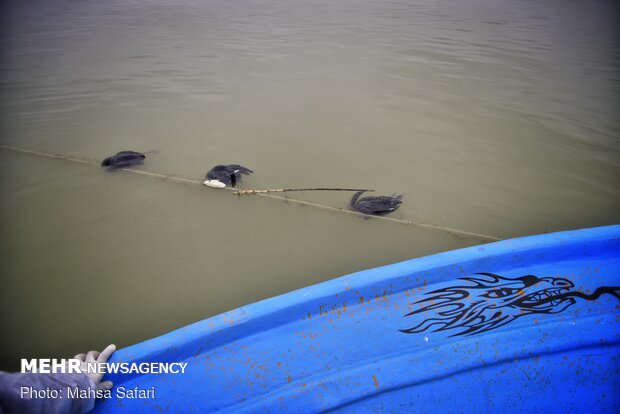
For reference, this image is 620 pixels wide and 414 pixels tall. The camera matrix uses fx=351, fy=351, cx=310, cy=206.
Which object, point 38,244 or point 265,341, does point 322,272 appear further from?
point 38,244

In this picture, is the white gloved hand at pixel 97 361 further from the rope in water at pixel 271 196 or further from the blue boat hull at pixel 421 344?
the rope in water at pixel 271 196

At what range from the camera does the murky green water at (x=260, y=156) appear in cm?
263

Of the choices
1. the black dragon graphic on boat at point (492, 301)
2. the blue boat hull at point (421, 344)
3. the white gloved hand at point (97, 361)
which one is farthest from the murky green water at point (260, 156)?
the black dragon graphic on boat at point (492, 301)

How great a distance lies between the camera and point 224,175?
3502 mm

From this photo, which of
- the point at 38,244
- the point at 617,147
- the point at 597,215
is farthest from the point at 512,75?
the point at 38,244

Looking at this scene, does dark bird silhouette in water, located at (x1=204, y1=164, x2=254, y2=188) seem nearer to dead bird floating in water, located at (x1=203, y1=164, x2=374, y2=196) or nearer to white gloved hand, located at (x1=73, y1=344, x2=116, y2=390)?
dead bird floating in water, located at (x1=203, y1=164, x2=374, y2=196)

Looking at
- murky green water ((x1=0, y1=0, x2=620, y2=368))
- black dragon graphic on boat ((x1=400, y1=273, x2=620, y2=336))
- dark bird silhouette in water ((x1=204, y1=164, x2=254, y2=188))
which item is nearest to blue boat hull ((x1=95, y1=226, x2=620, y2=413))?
black dragon graphic on boat ((x1=400, y1=273, x2=620, y2=336))

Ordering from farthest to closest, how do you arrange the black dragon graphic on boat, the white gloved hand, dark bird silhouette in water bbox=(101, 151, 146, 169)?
dark bird silhouette in water bbox=(101, 151, 146, 169) < the black dragon graphic on boat < the white gloved hand

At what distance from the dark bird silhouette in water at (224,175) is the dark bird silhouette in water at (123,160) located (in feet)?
2.96

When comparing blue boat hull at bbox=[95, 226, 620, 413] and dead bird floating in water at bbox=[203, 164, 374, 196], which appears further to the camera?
dead bird floating in water at bbox=[203, 164, 374, 196]

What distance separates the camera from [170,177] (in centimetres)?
361

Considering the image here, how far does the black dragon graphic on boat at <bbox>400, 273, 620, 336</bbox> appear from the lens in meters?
1.87

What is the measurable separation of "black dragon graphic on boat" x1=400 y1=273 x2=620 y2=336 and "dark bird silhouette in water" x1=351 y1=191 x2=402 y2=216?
1273 millimetres

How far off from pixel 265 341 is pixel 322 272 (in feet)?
3.47
